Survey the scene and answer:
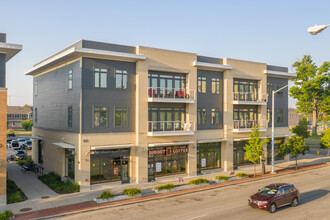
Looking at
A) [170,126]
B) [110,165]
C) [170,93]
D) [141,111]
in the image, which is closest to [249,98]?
[170,93]

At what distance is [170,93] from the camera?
→ 2877cm

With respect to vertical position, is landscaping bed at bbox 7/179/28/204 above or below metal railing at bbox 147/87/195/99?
below

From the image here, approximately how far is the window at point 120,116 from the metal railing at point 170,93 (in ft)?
9.62

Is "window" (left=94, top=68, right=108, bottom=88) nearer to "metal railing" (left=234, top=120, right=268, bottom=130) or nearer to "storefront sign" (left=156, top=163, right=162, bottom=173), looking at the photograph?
"storefront sign" (left=156, top=163, right=162, bottom=173)

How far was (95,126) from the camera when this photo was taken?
24984mm

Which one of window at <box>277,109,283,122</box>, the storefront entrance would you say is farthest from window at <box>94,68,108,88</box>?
window at <box>277,109,283,122</box>

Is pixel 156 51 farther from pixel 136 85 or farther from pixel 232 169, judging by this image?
pixel 232 169

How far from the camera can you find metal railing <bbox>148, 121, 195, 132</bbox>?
27.8m

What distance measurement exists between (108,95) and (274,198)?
52.8 feet

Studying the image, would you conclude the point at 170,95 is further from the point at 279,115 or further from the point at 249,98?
the point at 279,115

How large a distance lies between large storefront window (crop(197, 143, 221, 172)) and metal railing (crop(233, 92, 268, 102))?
634 centimetres

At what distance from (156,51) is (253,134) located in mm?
13600

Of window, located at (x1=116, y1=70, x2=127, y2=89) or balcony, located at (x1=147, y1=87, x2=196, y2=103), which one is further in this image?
balcony, located at (x1=147, y1=87, x2=196, y2=103)

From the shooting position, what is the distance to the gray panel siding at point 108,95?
80.6 ft
